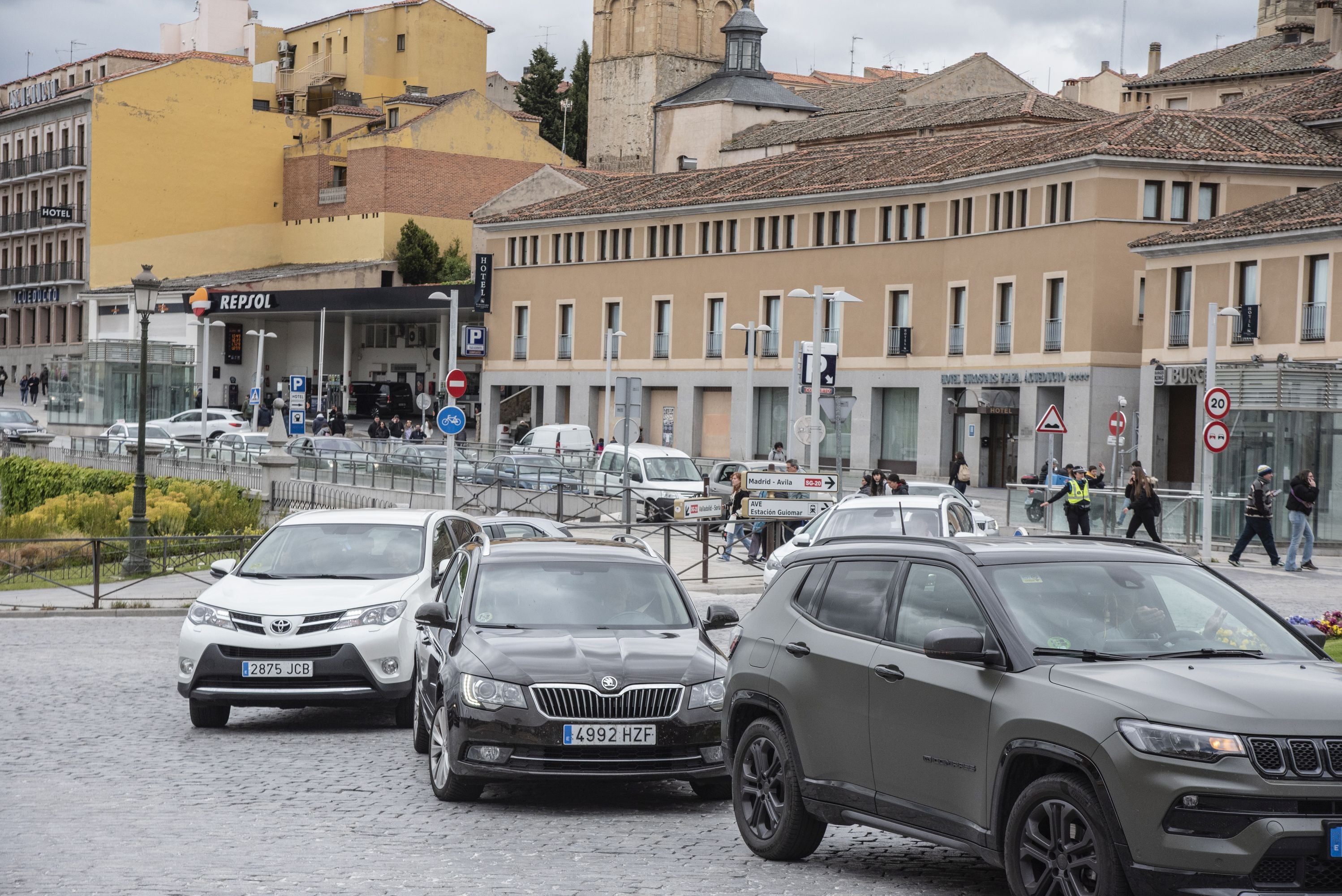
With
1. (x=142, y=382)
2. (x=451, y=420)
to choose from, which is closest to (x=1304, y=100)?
(x=451, y=420)

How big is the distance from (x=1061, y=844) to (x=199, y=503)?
113ft

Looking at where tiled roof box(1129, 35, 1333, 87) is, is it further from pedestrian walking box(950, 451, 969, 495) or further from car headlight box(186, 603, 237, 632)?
car headlight box(186, 603, 237, 632)

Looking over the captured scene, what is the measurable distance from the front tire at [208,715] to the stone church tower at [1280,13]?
83.2 meters

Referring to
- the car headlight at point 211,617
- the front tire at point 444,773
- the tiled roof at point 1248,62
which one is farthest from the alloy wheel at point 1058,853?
the tiled roof at point 1248,62

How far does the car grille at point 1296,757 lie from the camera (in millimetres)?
6164

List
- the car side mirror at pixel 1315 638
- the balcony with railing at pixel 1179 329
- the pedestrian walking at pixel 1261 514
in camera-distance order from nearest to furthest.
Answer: the car side mirror at pixel 1315 638, the pedestrian walking at pixel 1261 514, the balcony with railing at pixel 1179 329

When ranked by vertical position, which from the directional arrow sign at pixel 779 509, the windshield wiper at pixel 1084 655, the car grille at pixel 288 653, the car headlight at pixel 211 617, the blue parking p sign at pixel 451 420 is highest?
the blue parking p sign at pixel 451 420

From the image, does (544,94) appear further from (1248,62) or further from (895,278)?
(895,278)

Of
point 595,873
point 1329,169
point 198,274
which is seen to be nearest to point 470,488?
point 1329,169

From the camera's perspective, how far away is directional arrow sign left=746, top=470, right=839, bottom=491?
87.8ft

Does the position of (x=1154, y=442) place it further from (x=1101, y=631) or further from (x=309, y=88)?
(x=309, y=88)

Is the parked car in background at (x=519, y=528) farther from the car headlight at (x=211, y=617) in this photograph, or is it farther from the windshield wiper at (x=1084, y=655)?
the windshield wiper at (x=1084, y=655)

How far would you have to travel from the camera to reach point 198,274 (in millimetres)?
98938

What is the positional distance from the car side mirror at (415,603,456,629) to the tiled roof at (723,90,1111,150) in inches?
2439
